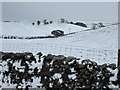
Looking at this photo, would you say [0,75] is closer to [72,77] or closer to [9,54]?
[9,54]

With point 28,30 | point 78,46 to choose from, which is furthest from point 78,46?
point 28,30

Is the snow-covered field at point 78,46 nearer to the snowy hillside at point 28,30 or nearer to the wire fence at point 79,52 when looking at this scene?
the wire fence at point 79,52

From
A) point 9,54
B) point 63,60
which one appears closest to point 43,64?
point 63,60

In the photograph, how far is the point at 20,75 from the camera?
748cm

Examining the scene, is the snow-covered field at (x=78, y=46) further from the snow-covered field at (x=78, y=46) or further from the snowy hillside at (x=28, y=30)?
the snowy hillside at (x=28, y=30)

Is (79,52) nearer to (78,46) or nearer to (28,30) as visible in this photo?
(78,46)

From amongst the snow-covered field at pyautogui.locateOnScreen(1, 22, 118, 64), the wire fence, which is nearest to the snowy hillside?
the snow-covered field at pyautogui.locateOnScreen(1, 22, 118, 64)

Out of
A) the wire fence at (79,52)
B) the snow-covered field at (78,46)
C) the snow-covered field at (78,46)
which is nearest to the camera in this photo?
the wire fence at (79,52)

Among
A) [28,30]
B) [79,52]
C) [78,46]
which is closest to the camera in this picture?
[79,52]

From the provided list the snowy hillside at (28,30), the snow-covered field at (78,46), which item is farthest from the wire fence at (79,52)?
the snowy hillside at (28,30)

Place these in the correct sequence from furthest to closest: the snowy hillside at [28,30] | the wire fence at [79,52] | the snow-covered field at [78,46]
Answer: the snowy hillside at [28,30] < the snow-covered field at [78,46] < the wire fence at [79,52]

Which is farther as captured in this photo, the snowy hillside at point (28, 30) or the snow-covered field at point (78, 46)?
the snowy hillside at point (28, 30)

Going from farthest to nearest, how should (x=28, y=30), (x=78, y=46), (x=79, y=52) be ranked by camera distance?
(x=28, y=30) → (x=78, y=46) → (x=79, y=52)

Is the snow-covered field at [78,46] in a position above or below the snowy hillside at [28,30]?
below
